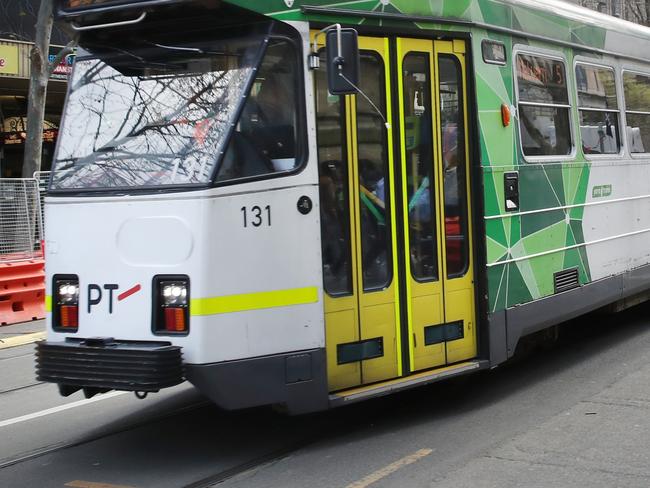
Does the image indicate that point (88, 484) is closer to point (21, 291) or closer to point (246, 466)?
point (246, 466)

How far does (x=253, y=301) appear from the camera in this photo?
5734mm

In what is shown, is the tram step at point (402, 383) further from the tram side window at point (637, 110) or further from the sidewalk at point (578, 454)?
the tram side window at point (637, 110)

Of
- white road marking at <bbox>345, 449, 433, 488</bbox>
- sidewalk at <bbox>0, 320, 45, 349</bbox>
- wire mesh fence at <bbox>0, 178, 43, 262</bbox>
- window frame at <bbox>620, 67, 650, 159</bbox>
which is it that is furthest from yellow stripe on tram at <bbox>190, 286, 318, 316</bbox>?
wire mesh fence at <bbox>0, 178, 43, 262</bbox>

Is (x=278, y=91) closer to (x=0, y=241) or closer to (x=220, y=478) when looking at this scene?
(x=220, y=478)

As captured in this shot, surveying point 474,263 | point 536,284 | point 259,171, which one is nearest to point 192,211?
point 259,171

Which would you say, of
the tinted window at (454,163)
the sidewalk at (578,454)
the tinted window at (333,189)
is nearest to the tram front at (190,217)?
the tinted window at (333,189)

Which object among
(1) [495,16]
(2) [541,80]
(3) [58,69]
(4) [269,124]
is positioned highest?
(3) [58,69]

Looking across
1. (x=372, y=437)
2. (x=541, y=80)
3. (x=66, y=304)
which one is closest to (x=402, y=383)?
(x=372, y=437)

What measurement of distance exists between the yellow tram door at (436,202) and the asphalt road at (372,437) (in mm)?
651

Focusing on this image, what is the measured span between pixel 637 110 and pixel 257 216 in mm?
5660

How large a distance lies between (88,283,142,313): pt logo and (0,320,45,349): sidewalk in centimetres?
623

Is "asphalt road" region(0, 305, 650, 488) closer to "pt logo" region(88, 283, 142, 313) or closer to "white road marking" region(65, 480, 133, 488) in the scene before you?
"white road marking" region(65, 480, 133, 488)

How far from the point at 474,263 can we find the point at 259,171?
2.11 m

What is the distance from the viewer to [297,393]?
5883mm
